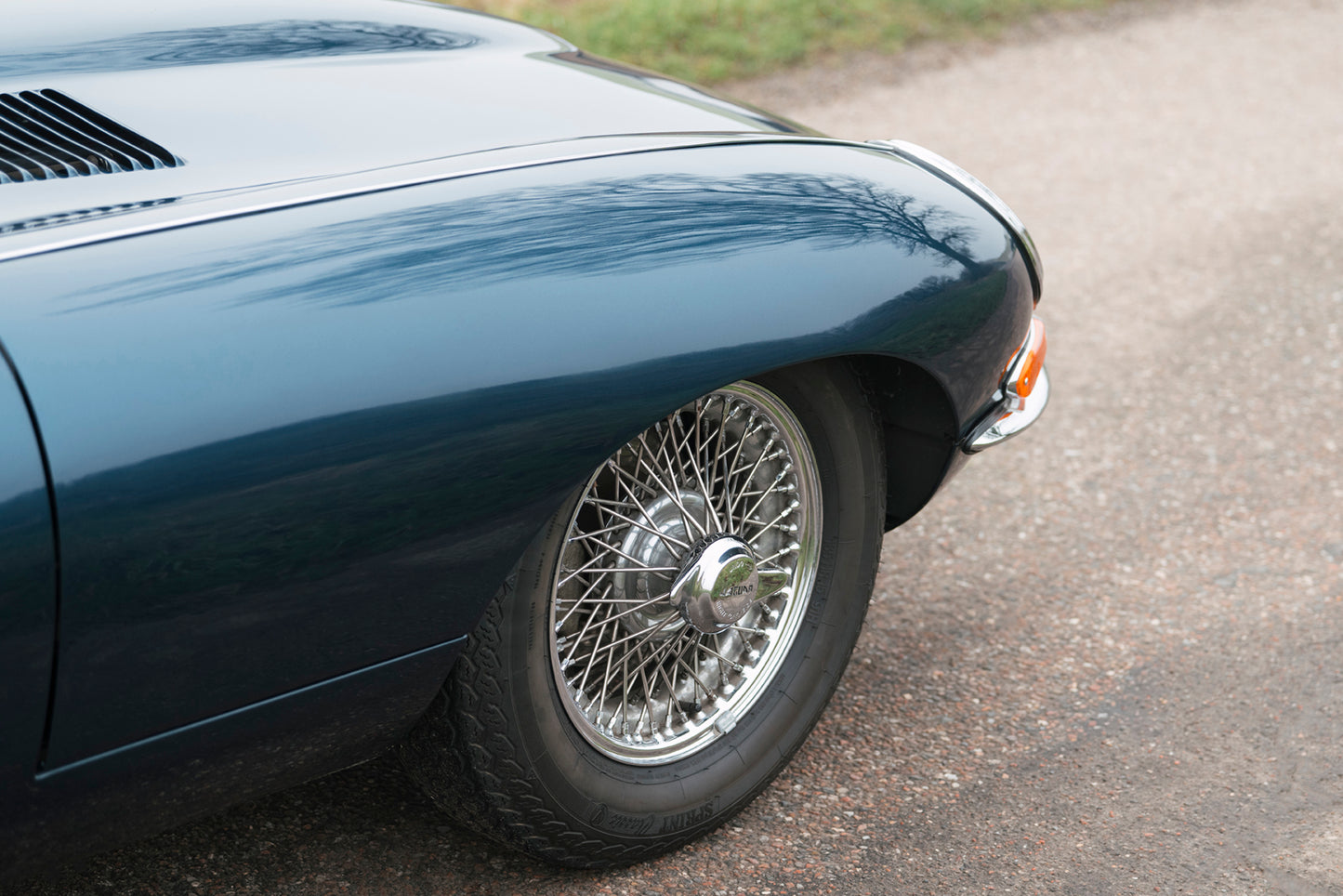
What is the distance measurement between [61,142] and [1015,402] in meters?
1.73

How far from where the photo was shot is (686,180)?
2045 mm

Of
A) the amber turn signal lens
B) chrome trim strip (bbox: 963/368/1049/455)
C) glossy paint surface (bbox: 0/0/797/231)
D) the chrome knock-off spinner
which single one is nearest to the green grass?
glossy paint surface (bbox: 0/0/797/231)

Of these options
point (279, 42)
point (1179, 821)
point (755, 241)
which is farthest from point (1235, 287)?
point (279, 42)

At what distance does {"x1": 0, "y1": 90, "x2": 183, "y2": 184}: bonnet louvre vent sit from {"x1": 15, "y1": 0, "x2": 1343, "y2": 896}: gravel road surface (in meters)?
1.19

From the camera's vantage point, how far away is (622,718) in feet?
7.27

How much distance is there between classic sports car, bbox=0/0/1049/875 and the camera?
1446mm

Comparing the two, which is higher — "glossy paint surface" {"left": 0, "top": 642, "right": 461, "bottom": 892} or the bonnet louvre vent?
the bonnet louvre vent

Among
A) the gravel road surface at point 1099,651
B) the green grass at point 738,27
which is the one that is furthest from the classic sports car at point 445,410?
the green grass at point 738,27

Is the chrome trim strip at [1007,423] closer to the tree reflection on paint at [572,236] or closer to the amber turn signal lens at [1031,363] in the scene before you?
the amber turn signal lens at [1031,363]

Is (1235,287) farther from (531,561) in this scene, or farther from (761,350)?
(531,561)

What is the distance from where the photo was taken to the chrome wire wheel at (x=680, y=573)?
2.13 meters

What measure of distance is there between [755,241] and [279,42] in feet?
3.29

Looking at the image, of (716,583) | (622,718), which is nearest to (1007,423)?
(716,583)

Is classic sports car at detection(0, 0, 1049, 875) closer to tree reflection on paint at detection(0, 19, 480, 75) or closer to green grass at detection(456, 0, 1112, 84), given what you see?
tree reflection on paint at detection(0, 19, 480, 75)
